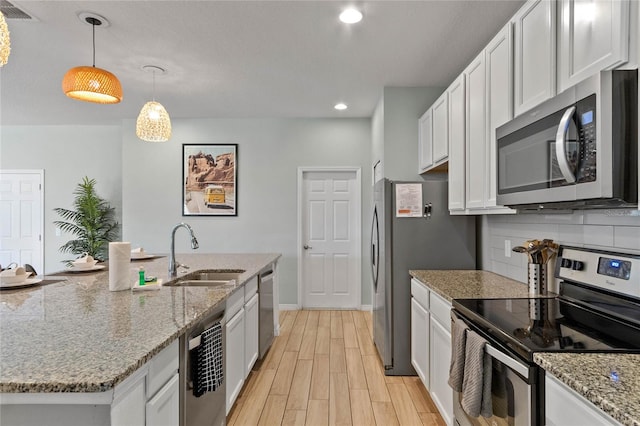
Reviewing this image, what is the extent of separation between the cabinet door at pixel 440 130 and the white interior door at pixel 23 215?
5840mm

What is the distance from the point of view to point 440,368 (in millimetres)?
2266

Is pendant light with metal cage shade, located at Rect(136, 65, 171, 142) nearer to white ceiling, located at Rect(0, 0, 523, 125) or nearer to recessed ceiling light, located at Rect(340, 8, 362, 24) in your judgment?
white ceiling, located at Rect(0, 0, 523, 125)

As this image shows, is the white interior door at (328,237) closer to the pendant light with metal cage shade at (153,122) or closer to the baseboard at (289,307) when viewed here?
the baseboard at (289,307)

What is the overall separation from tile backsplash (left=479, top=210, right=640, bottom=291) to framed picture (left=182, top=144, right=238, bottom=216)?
3446 millimetres

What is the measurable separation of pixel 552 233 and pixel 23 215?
691 centimetres

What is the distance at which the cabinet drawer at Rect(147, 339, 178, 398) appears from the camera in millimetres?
1235

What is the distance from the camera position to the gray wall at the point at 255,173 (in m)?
5.25

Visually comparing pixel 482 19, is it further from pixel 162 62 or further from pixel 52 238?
pixel 52 238

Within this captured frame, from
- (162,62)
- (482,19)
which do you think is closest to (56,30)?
(162,62)

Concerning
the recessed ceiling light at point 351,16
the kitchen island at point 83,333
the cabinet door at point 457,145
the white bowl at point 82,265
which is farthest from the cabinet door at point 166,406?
the recessed ceiling light at point 351,16

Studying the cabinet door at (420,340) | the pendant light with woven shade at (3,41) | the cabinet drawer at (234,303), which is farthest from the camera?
the cabinet door at (420,340)

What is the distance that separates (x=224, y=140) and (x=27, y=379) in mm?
4606

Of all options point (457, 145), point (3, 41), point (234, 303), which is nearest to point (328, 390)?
point (234, 303)

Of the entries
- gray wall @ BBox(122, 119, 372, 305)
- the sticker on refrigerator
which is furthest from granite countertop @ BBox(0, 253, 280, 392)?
gray wall @ BBox(122, 119, 372, 305)
